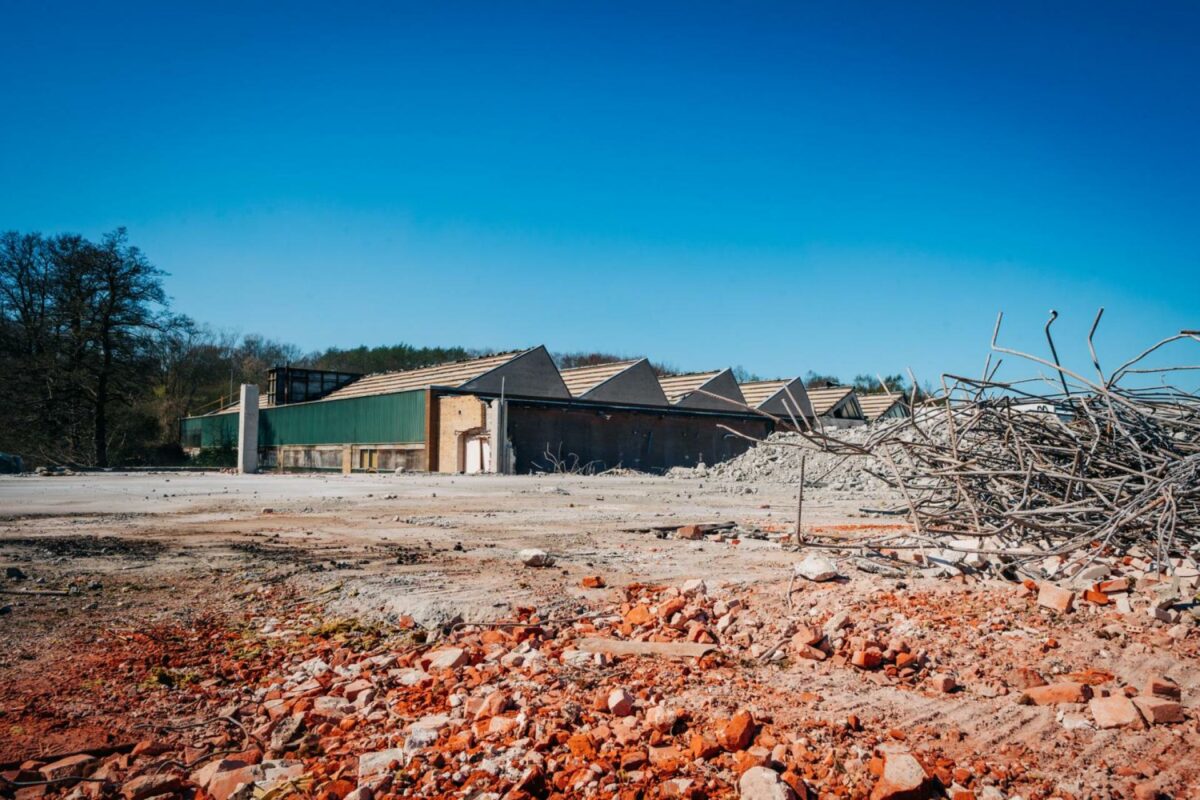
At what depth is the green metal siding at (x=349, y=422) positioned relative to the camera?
31.7m

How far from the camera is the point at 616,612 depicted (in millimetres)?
4875

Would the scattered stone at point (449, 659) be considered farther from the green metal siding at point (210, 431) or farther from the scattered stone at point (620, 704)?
the green metal siding at point (210, 431)

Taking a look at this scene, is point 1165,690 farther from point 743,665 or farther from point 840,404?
point 840,404

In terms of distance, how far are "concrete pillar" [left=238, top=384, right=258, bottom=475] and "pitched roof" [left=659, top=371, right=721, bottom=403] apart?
19.9m

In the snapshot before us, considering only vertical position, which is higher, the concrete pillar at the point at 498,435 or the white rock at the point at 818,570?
the concrete pillar at the point at 498,435

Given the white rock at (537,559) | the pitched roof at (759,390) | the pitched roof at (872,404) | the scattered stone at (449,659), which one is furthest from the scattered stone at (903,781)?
the pitched roof at (872,404)

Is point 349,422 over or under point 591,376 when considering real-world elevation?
under

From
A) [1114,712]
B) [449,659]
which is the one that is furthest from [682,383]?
[1114,712]

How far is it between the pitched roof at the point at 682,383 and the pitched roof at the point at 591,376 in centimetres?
381

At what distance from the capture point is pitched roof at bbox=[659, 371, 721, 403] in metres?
41.9

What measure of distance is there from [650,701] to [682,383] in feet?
133

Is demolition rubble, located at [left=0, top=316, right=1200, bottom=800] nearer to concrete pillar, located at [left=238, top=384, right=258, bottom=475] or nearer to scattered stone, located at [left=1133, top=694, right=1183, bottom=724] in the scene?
scattered stone, located at [left=1133, top=694, right=1183, bottom=724]

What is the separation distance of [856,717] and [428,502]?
12.3 m

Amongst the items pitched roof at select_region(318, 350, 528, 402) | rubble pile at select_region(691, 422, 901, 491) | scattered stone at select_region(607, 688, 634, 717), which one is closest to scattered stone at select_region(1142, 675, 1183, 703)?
scattered stone at select_region(607, 688, 634, 717)
